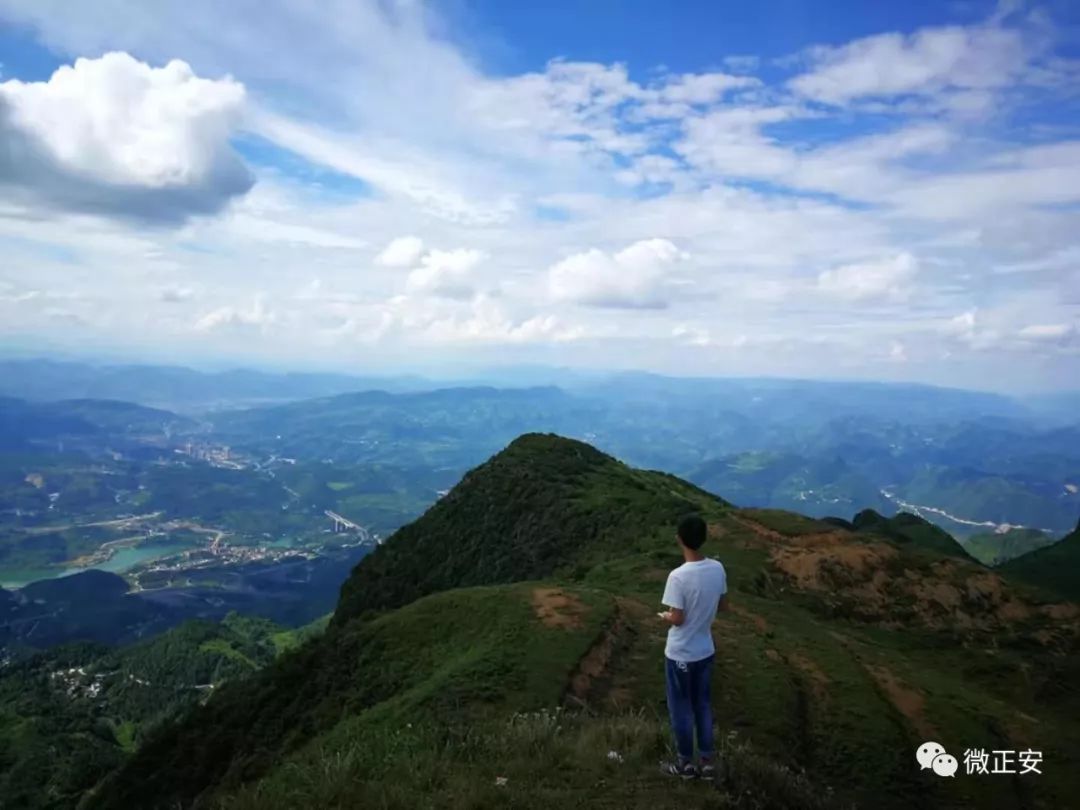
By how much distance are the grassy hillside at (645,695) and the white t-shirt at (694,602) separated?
1.67 metres

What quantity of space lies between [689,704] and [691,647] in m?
0.80

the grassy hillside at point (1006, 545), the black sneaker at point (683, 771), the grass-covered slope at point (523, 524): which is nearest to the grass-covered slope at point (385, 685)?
the black sneaker at point (683, 771)

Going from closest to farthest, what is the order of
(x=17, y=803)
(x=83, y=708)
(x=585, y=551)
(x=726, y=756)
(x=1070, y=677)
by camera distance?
1. (x=726, y=756)
2. (x=1070, y=677)
3. (x=585, y=551)
4. (x=17, y=803)
5. (x=83, y=708)

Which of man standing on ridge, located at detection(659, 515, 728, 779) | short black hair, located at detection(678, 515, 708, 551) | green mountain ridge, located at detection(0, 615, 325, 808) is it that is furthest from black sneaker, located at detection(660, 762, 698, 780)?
green mountain ridge, located at detection(0, 615, 325, 808)

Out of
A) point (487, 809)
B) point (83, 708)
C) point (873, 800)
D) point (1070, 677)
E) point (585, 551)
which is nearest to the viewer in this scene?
point (487, 809)

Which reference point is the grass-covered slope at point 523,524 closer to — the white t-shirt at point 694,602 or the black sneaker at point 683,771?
the black sneaker at point 683,771

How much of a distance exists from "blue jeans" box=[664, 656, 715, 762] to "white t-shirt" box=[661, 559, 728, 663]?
0.18m

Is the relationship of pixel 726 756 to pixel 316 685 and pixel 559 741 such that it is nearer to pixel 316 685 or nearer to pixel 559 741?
pixel 559 741

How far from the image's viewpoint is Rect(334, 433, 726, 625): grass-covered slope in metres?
48.1

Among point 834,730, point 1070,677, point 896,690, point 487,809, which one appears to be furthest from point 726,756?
point 1070,677

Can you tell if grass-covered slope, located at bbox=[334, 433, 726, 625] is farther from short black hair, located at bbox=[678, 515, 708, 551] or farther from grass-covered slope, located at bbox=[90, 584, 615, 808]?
short black hair, located at bbox=[678, 515, 708, 551]

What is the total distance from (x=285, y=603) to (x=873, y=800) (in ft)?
628

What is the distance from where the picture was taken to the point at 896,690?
21.6m

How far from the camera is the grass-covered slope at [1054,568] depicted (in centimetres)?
6769
